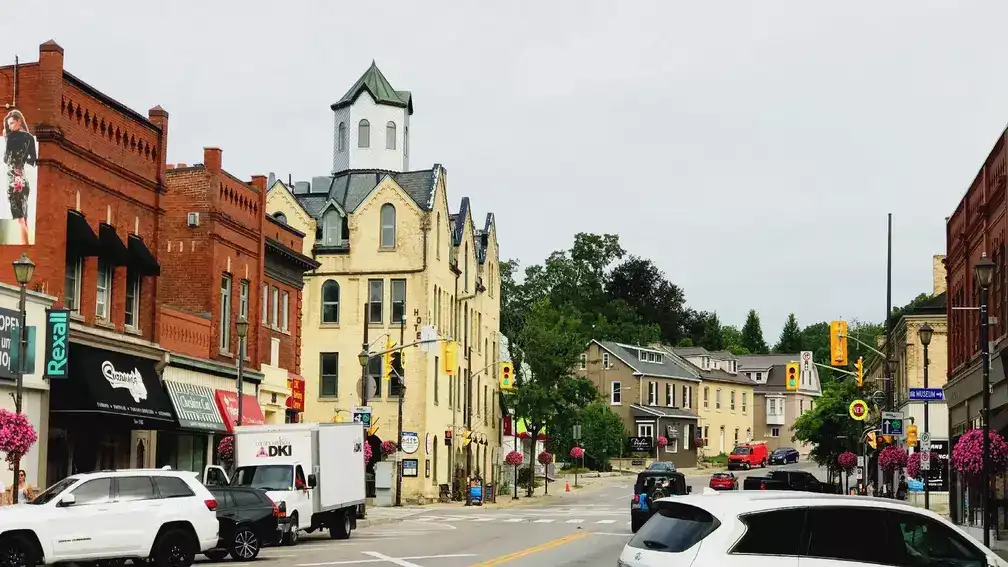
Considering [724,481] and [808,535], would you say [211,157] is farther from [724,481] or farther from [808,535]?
[724,481]

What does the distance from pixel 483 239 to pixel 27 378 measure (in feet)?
175

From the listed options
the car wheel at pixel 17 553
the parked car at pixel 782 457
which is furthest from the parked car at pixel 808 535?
the parked car at pixel 782 457

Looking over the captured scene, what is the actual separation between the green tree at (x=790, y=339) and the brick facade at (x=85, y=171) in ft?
445

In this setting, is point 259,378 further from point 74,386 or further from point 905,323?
point 905,323

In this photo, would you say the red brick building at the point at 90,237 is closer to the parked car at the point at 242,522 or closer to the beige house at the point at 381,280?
the parked car at the point at 242,522

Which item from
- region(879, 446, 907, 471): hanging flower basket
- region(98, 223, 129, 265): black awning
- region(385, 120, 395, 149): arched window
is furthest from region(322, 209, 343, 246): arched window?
region(98, 223, 129, 265): black awning

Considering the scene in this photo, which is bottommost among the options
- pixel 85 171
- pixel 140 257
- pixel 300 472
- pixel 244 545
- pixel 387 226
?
pixel 244 545

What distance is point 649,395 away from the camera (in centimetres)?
11175

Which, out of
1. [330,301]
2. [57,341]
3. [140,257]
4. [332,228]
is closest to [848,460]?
[330,301]

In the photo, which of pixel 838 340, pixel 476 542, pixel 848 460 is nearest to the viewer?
pixel 476 542

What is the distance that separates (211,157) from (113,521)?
2171 cm

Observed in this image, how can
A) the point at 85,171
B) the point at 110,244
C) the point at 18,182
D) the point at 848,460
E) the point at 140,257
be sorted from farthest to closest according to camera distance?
the point at 848,460, the point at 140,257, the point at 110,244, the point at 85,171, the point at 18,182

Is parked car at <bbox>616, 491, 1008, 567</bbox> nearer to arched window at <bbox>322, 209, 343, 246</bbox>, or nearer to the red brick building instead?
the red brick building

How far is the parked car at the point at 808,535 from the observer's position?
36.6 ft
